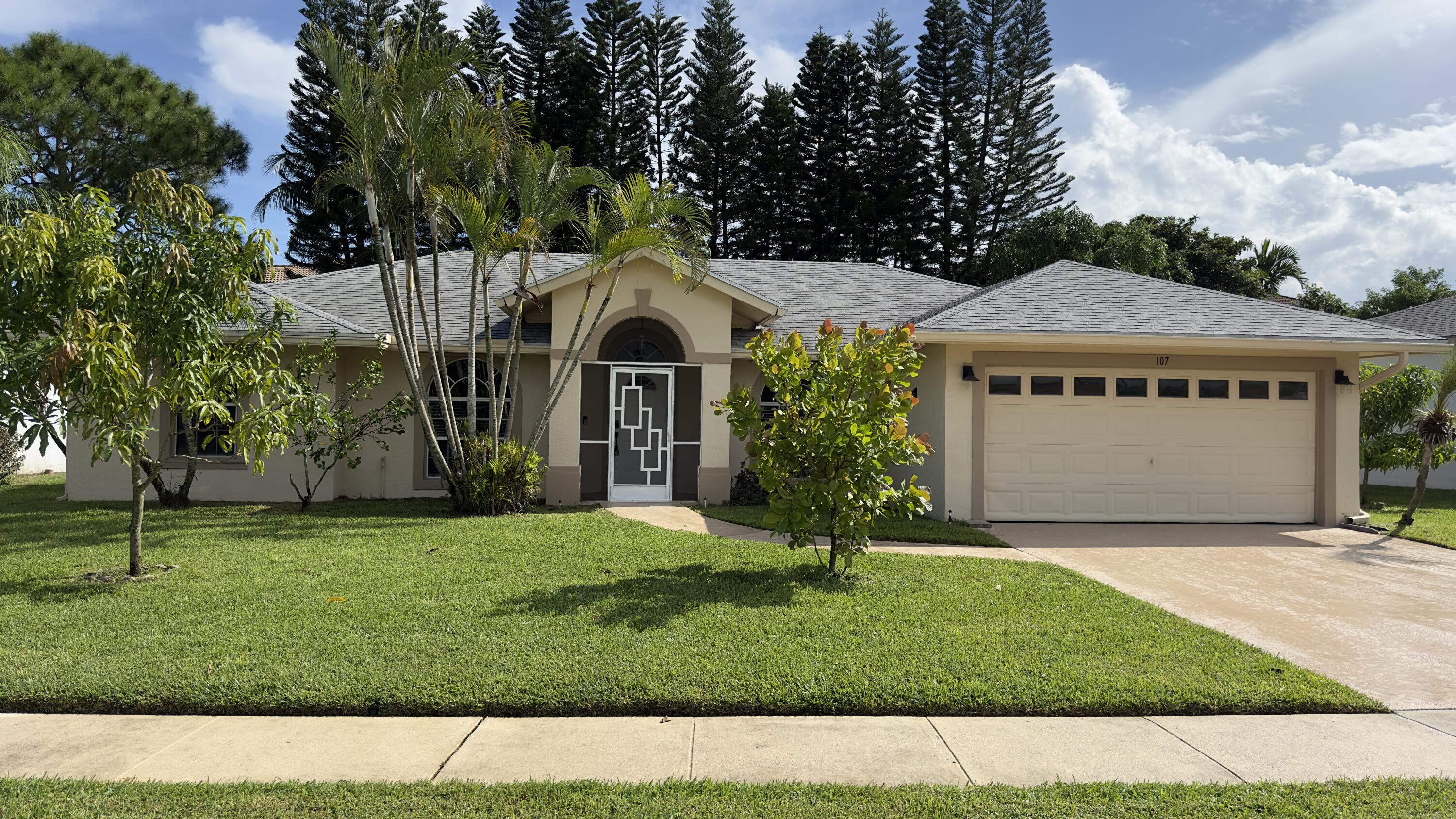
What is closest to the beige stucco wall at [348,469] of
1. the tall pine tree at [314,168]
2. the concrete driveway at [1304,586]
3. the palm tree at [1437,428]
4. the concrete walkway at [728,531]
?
the concrete walkway at [728,531]

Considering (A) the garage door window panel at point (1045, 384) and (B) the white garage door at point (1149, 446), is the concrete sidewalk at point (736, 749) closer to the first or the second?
(B) the white garage door at point (1149, 446)

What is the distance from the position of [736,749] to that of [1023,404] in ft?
30.7

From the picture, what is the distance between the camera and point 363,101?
1062cm

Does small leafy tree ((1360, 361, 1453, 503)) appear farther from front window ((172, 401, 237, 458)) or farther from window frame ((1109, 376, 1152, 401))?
front window ((172, 401, 237, 458))

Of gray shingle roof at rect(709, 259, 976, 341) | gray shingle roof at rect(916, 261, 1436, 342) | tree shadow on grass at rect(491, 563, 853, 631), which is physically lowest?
tree shadow on grass at rect(491, 563, 853, 631)

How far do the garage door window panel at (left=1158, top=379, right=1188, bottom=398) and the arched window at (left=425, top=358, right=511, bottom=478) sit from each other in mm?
10073

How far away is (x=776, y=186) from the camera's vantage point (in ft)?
108

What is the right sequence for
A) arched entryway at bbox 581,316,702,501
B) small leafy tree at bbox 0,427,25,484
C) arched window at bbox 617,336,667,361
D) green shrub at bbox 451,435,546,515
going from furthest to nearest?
small leafy tree at bbox 0,427,25,484 < arched window at bbox 617,336,667,361 < arched entryway at bbox 581,316,702,501 < green shrub at bbox 451,435,546,515

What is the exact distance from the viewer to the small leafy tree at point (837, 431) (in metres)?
7.38

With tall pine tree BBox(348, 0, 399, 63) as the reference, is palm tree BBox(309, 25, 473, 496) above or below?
below

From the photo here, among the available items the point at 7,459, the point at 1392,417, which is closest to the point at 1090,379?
the point at 1392,417

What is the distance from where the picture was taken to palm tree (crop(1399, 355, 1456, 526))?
12.3 m

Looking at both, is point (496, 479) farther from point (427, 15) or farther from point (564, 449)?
point (427, 15)

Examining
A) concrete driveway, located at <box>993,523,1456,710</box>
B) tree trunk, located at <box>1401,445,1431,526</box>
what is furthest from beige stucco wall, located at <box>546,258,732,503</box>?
tree trunk, located at <box>1401,445,1431,526</box>
